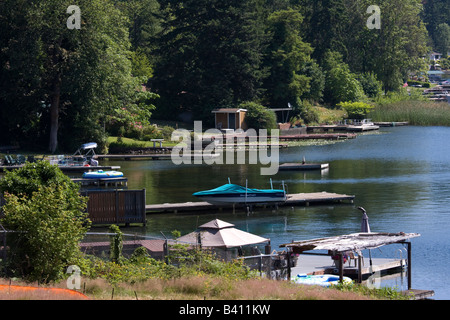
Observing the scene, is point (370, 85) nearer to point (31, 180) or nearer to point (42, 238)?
point (31, 180)

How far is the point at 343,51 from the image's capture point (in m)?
134

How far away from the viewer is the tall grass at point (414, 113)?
11194 centimetres

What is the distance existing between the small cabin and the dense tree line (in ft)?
5.32

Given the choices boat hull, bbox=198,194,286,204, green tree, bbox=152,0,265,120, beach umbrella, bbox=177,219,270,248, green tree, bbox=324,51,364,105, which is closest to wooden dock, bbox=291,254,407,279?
beach umbrella, bbox=177,219,270,248

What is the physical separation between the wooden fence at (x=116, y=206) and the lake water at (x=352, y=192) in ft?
2.32

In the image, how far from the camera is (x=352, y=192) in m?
48.3

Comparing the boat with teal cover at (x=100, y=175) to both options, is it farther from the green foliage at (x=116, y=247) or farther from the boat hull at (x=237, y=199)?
the green foliage at (x=116, y=247)

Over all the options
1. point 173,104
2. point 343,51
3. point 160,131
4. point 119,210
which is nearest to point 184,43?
point 173,104

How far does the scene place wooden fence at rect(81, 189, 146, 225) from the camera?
34750 mm

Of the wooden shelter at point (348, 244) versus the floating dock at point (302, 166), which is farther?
the floating dock at point (302, 166)

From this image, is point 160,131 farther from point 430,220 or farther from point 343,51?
point 343,51

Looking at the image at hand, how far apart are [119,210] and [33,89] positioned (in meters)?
36.2

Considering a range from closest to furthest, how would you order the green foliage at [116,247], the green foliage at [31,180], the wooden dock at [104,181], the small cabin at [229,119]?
the green foliage at [116,247]
the green foliage at [31,180]
the wooden dock at [104,181]
the small cabin at [229,119]

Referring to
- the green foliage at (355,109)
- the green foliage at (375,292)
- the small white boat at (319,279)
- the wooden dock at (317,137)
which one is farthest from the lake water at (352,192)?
the green foliage at (355,109)
